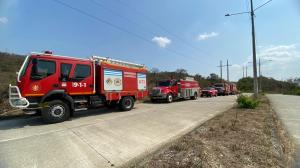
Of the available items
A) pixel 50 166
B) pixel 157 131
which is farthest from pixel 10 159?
pixel 157 131

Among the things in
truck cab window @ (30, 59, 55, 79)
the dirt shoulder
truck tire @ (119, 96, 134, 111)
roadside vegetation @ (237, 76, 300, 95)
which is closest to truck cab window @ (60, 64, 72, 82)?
truck cab window @ (30, 59, 55, 79)

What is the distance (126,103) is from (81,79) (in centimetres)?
354

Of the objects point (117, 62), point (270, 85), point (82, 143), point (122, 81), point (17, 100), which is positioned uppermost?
point (117, 62)

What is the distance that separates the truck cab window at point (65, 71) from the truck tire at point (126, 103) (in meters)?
3.86

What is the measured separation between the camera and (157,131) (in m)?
6.79

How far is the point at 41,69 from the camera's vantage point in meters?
7.93

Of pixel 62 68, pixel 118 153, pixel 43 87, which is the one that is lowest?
pixel 118 153

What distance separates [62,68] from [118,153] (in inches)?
221

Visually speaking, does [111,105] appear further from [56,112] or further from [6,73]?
[6,73]

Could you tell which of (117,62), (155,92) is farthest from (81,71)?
(155,92)

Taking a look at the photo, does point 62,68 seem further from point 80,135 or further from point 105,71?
point 80,135

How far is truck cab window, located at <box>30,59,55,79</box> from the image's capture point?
769 centimetres

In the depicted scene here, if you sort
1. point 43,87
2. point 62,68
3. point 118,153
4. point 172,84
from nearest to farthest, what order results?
point 118,153 → point 43,87 → point 62,68 → point 172,84

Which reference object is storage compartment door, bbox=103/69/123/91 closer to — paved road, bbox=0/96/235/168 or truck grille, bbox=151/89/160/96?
paved road, bbox=0/96/235/168
